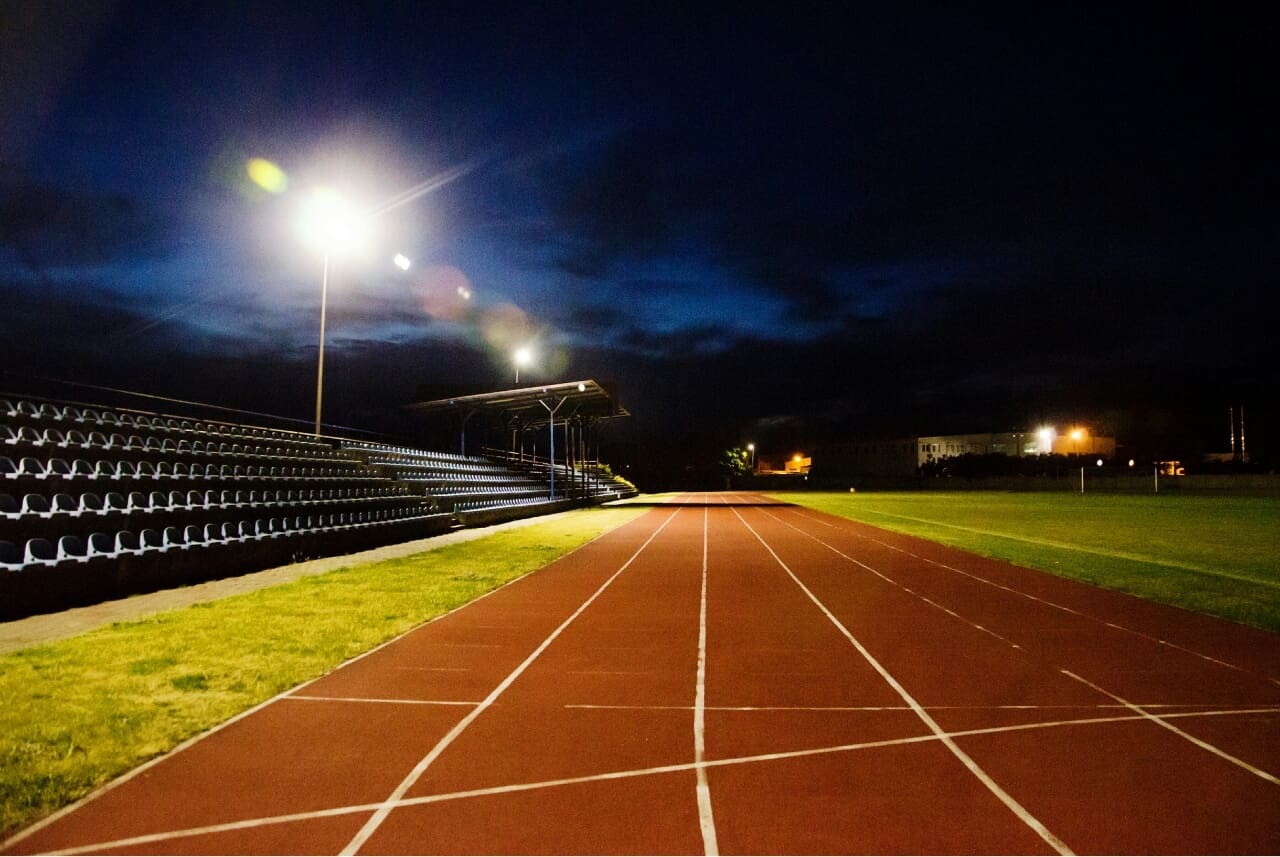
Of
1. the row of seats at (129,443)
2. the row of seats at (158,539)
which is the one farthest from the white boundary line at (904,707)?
the row of seats at (129,443)

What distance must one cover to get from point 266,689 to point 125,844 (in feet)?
7.21

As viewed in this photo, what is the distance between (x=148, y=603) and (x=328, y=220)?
35.2 ft

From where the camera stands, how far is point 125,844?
3086 mm

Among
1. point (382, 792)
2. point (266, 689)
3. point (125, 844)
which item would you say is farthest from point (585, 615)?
point (125, 844)

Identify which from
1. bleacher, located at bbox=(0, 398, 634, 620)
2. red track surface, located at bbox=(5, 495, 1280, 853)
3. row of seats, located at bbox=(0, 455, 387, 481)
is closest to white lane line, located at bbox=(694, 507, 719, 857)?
red track surface, located at bbox=(5, 495, 1280, 853)

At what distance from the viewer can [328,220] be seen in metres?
16.7

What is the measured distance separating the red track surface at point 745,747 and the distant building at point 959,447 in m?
93.3

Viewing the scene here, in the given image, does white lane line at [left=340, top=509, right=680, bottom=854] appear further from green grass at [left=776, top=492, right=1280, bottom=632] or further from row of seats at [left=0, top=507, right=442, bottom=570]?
green grass at [left=776, top=492, right=1280, bottom=632]

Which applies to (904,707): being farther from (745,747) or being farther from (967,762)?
(745,747)

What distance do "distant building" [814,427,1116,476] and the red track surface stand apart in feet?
306

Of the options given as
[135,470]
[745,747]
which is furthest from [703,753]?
[135,470]

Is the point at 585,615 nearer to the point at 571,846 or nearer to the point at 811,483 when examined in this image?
the point at 571,846

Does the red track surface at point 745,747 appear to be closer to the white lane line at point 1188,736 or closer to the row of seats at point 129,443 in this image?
the white lane line at point 1188,736

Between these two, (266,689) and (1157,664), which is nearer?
(266,689)
